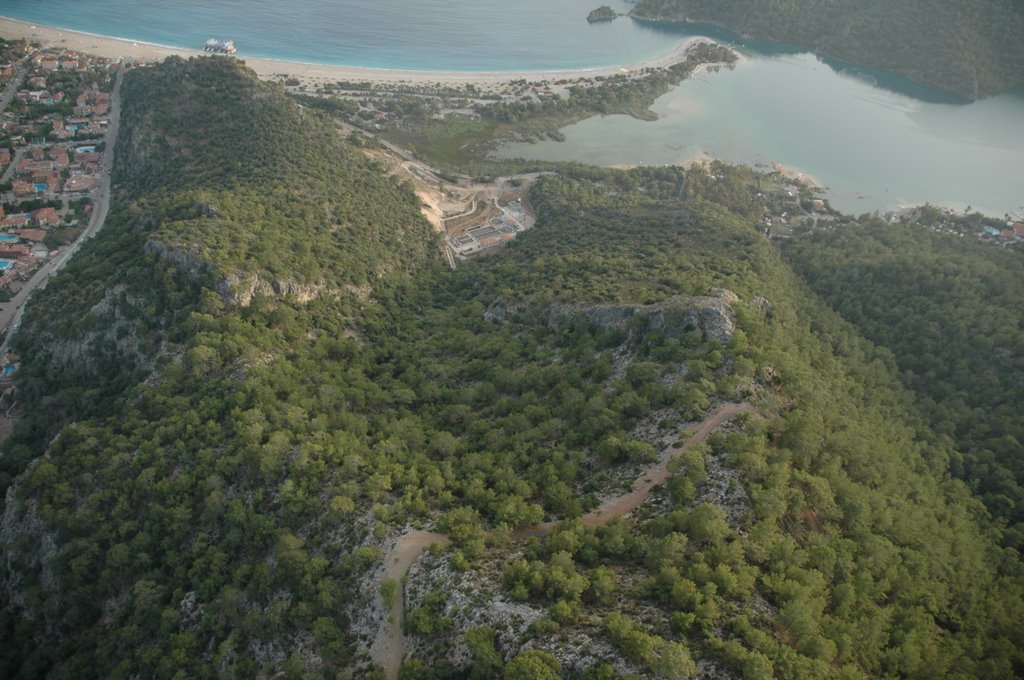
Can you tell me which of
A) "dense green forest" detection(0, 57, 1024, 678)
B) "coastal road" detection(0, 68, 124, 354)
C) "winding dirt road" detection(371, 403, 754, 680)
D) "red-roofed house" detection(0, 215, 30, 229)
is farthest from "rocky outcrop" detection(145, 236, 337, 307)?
"red-roofed house" detection(0, 215, 30, 229)

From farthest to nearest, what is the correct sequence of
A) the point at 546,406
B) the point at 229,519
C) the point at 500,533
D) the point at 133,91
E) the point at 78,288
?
the point at 133,91 < the point at 78,288 < the point at 546,406 < the point at 229,519 < the point at 500,533

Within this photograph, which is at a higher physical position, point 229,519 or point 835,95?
point 835,95

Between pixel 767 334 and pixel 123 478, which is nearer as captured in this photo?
pixel 123 478

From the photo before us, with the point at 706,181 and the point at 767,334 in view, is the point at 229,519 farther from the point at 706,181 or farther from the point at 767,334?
the point at 706,181

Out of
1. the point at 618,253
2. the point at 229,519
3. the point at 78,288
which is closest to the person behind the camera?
the point at 229,519

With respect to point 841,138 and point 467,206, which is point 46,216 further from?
point 841,138

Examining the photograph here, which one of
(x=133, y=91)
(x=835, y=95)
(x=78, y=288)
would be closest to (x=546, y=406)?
(x=78, y=288)
